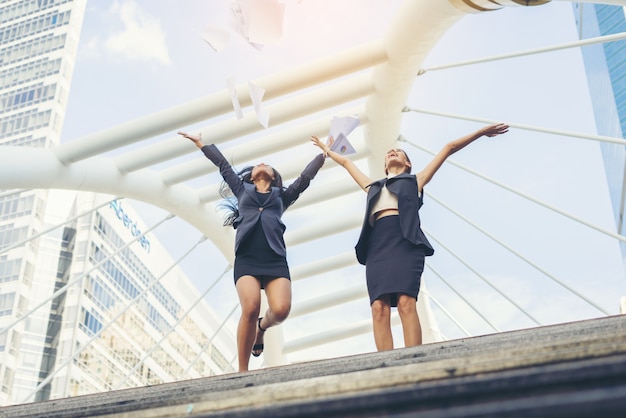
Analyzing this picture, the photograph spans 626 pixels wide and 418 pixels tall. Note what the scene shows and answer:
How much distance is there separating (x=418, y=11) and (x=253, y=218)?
4140 millimetres

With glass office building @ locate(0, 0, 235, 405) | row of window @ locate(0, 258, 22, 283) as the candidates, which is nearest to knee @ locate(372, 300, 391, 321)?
glass office building @ locate(0, 0, 235, 405)

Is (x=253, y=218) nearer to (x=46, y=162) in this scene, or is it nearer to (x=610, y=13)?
(x=46, y=162)

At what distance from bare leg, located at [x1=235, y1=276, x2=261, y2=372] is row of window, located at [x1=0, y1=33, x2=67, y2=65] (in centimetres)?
6818

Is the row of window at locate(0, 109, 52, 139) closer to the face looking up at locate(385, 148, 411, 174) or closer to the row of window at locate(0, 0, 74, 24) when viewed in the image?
the row of window at locate(0, 0, 74, 24)

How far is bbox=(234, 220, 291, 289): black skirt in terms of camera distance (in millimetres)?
5086

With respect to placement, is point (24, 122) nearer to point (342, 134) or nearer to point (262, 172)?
point (342, 134)

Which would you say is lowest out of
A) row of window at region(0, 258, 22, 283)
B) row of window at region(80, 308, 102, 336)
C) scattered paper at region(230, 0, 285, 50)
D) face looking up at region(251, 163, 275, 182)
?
face looking up at region(251, 163, 275, 182)

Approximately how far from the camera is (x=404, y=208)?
496 cm

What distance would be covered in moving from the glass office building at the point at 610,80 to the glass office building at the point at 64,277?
41838mm

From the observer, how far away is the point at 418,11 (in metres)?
8.17

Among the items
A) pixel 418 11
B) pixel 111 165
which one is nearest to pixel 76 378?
pixel 111 165

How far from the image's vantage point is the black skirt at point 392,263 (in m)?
4.77

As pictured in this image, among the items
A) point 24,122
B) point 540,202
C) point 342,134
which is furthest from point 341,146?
point 24,122

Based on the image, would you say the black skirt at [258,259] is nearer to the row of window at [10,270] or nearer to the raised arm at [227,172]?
the raised arm at [227,172]
